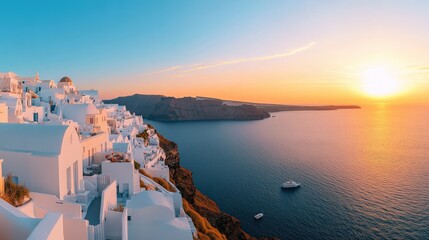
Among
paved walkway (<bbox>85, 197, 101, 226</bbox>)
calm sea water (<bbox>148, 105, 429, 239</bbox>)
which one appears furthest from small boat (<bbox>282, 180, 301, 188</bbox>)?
paved walkway (<bbox>85, 197, 101, 226</bbox>)

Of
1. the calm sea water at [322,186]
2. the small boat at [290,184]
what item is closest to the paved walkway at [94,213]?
the calm sea water at [322,186]

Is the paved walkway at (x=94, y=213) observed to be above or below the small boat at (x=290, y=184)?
above

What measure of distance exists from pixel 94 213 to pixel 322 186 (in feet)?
137

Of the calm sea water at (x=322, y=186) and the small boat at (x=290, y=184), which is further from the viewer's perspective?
the small boat at (x=290, y=184)

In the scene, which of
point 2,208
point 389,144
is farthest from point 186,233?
point 389,144

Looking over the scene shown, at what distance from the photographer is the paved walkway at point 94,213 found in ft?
35.5

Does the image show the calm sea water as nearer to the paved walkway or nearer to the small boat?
the small boat

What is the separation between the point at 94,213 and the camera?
38.0 ft

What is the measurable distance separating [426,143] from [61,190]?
96172 millimetres

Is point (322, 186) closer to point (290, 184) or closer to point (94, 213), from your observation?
point (290, 184)

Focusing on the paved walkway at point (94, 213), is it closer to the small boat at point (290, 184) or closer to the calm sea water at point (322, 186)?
the calm sea water at point (322, 186)

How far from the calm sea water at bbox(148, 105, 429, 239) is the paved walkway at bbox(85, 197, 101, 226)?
25943 millimetres

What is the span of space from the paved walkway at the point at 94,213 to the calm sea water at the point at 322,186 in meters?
25.9

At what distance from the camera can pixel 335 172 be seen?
177ft
